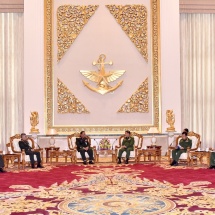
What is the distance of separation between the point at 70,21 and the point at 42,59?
1.41 metres

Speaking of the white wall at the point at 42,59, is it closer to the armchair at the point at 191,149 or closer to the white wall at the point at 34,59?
the white wall at the point at 34,59

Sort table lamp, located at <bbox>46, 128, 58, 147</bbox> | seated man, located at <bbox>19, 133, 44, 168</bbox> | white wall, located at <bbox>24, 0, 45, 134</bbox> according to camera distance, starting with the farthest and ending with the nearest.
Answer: white wall, located at <bbox>24, 0, 45, 134</bbox> < table lamp, located at <bbox>46, 128, 58, 147</bbox> < seated man, located at <bbox>19, 133, 44, 168</bbox>

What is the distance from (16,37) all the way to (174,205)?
9941mm

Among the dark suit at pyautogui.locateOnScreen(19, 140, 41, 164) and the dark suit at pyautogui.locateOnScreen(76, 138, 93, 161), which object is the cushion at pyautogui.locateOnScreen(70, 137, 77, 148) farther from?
the dark suit at pyautogui.locateOnScreen(19, 140, 41, 164)

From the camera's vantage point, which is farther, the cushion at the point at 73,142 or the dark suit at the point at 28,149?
the cushion at the point at 73,142

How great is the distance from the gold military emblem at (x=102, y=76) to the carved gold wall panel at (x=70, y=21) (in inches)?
38.9

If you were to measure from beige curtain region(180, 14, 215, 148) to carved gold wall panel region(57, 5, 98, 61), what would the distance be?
135 inches

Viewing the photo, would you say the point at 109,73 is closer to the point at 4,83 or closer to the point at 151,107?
the point at 151,107

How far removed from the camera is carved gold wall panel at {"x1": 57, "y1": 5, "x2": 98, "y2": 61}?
11.9 metres

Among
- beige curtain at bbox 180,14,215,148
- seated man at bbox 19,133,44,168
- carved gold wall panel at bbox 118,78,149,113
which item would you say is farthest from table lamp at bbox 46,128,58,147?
beige curtain at bbox 180,14,215,148

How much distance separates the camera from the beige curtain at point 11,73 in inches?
520

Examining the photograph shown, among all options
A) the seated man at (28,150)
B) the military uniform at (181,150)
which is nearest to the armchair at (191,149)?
the military uniform at (181,150)

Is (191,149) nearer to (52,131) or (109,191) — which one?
(52,131)

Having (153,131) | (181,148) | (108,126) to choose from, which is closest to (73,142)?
(108,126)
